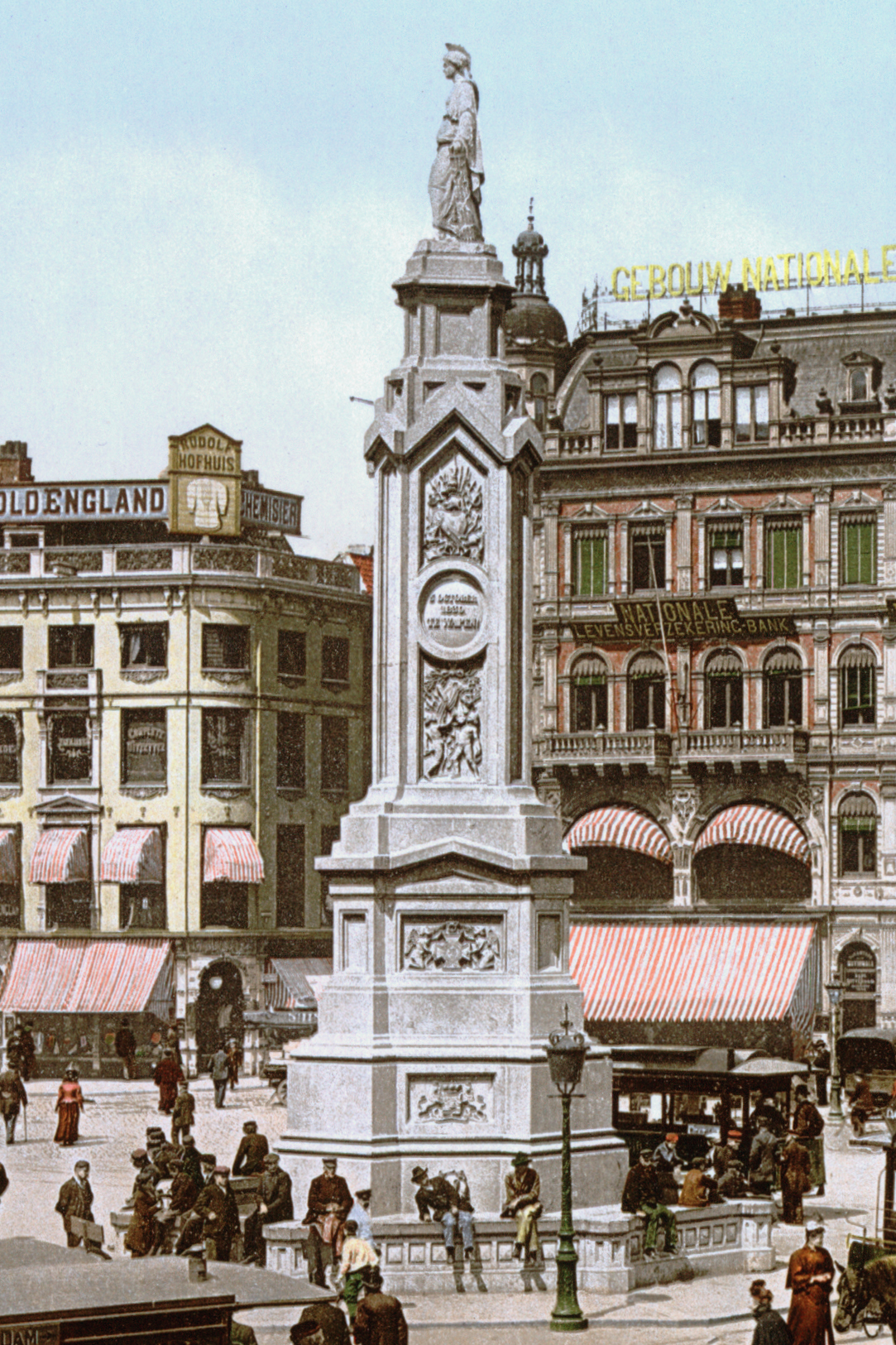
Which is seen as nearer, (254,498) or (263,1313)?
(263,1313)

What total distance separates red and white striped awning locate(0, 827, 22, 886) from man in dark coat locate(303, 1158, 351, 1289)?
132 ft

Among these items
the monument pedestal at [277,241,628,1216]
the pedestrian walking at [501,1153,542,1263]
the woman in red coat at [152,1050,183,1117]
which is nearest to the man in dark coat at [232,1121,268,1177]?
the monument pedestal at [277,241,628,1216]

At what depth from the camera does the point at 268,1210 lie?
31375 millimetres

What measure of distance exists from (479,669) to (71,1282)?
57.5 ft

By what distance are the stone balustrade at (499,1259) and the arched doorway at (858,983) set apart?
108ft

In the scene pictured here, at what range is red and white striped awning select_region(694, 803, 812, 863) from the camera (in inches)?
2539

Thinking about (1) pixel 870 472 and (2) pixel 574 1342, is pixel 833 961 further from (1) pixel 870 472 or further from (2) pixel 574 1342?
(2) pixel 574 1342

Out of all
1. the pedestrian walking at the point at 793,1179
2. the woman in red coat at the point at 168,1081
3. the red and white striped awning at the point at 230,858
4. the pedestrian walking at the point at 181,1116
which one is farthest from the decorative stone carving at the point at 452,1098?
the red and white striped awning at the point at 230,858

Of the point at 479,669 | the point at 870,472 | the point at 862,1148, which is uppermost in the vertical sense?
the point at 870,472

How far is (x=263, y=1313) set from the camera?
2900 cm

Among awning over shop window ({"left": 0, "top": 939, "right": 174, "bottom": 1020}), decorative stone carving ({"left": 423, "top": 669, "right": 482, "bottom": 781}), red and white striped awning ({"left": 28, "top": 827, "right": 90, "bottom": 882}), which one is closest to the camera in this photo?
decorative stone carving ({"left": 423, "top": 669, "right": 482, "bottom": 781})

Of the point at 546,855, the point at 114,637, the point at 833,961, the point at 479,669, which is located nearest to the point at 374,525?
the point at 479,669

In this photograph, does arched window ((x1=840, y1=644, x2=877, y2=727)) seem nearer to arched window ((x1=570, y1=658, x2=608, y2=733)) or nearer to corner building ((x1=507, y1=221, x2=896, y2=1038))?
corner building ((x1=507, y1=221, x2=896, y2=1038))

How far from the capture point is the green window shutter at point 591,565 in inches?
2662
